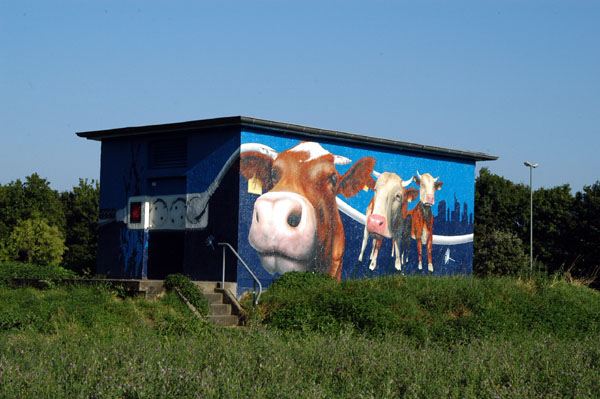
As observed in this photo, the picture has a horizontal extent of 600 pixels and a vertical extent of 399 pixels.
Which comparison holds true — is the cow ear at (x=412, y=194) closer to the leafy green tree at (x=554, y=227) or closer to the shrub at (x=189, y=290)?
the shrub at (x=189, y=290)

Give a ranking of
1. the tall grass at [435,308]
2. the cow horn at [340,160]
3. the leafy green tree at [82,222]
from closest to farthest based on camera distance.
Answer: the tall grass at [435,308] → the cow horn at [340,160] → the leafy green tree at [82,222]

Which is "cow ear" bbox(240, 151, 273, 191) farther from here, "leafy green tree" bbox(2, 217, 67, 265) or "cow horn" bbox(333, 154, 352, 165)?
"leafy green tree" bbox(2, 217, 67, 265)

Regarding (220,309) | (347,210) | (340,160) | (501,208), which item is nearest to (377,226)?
(347,210)

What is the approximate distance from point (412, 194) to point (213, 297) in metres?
9.47

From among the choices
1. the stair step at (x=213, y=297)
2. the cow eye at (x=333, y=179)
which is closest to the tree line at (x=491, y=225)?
the cow eye at (x=333, y=179)

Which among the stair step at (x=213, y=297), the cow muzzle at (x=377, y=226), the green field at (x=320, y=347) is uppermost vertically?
the cow muzzle at (x=377, y=226)

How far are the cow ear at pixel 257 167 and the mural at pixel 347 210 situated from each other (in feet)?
0.09

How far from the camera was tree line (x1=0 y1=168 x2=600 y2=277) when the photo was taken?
40.5 metres

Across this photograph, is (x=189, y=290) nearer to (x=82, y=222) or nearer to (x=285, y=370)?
(x=285, y=370)

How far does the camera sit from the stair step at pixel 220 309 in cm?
1869

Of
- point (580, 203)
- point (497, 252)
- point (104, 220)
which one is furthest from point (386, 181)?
point (580, 203)

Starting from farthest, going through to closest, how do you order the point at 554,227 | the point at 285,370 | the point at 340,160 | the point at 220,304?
the point at 554,227 < the point at 340,160 < the point at 220,304 < the point at 285,370

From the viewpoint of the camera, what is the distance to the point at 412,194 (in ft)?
85.6

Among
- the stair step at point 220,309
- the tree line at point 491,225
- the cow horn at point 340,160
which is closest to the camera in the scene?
the stair step at point 220,309
